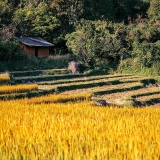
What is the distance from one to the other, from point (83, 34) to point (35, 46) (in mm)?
4255

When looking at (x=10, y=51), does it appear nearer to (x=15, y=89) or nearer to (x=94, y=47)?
(x=94, y=47)

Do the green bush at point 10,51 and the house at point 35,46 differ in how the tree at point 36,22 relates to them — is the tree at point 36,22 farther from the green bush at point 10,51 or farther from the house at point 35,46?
the green bush at point 10,51

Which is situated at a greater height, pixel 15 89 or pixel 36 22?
pixel 36 22

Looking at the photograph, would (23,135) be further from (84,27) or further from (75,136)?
(84,27)

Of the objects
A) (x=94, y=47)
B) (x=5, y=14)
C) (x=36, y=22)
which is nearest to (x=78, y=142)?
(x=94, y=47)

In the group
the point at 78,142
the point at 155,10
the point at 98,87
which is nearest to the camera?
the point at 78,142

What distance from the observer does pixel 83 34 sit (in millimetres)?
31359

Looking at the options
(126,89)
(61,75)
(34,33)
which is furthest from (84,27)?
(126,89)

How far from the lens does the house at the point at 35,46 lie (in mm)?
30000

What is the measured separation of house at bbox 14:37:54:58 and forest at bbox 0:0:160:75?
3.91 feet

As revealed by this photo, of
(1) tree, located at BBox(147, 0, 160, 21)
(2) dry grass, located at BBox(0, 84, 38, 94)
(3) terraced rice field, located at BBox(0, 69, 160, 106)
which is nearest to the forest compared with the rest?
(1) tree, located at BBox(147, 0, 160, 21)

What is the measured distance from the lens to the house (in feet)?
98.4

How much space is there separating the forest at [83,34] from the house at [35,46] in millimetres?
1191

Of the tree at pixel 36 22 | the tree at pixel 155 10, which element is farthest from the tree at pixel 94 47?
the tree at pixel 155 10
